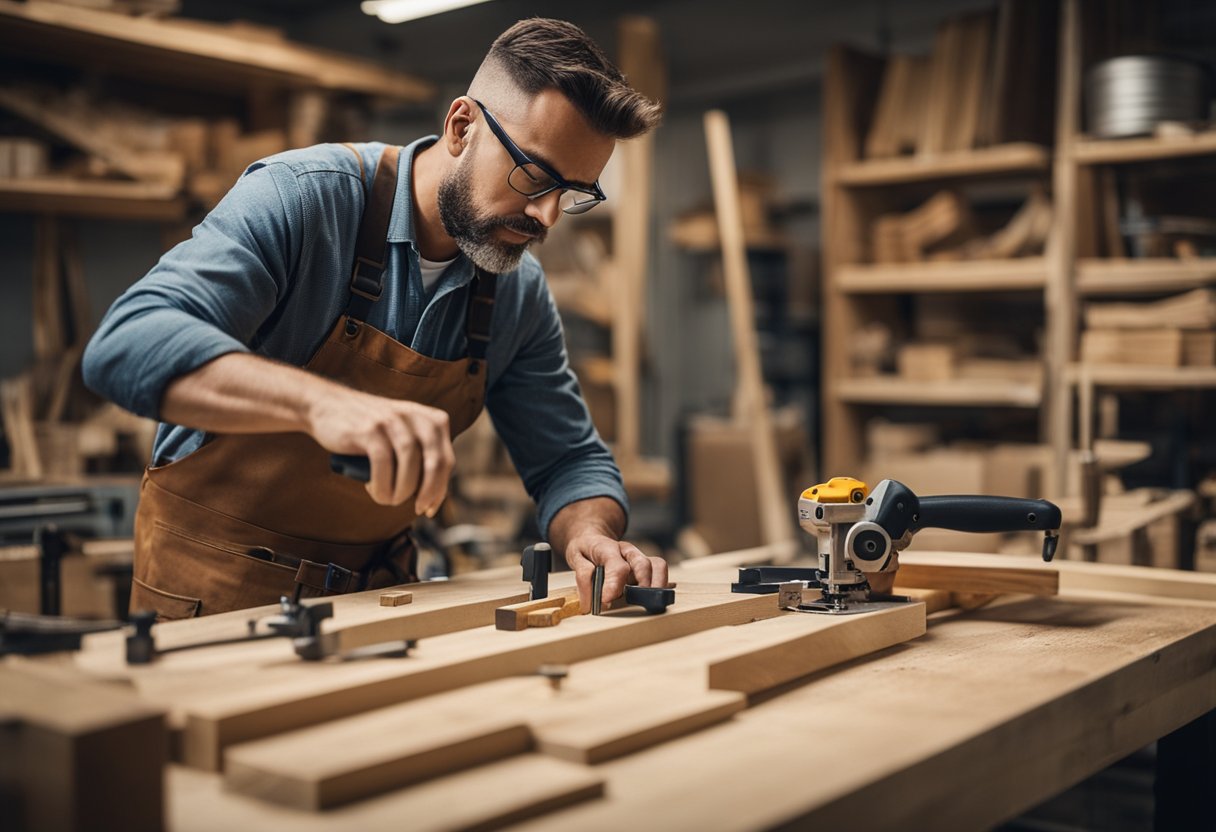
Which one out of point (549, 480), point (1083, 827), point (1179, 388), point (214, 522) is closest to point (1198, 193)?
point (1179, 388)

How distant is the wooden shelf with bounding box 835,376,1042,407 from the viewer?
4.66 meters

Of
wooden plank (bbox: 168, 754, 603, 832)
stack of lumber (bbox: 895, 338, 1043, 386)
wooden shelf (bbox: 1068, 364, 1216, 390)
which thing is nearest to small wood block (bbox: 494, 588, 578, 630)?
wooden plank (bbox: 168, 754, 603, 832)

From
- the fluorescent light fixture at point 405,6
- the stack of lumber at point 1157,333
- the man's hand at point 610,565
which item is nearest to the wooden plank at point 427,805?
the man's hand at point 610,565

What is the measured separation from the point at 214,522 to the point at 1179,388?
11.1 ft

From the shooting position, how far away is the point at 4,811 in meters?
0.99

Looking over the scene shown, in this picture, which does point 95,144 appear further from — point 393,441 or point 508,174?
point 393,441

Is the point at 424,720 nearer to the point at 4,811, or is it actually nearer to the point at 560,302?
the point at 4,811

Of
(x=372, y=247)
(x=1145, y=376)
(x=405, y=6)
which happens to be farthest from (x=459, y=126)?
(x=405, y=6)

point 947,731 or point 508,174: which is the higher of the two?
point 508,174

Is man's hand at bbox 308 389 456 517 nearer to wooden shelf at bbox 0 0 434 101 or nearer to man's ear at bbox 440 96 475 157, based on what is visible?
man's ear at bbox 440 96 475 157

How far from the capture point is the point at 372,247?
2.00 m

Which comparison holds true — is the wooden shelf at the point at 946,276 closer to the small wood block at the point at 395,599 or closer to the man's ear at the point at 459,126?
the man's ear at the point at 459,126

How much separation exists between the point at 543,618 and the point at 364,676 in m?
0.39

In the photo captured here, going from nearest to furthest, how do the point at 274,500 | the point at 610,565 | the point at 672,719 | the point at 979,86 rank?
the point at 672,719, the point at 610,565, the point at 274,500, the point at 979,86
